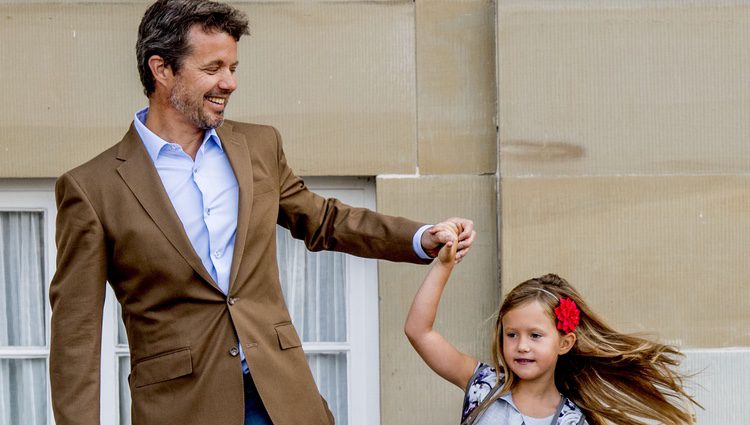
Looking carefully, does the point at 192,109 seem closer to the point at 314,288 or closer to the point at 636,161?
the point at 314,288

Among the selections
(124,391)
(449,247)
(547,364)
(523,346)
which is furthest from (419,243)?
(124,391)

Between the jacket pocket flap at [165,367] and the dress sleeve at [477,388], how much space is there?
0.94 metres

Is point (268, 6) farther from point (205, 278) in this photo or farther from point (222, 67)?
point (205, 278)

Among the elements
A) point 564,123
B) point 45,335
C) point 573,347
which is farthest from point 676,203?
point 45,335

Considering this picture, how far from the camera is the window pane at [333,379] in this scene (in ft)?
15.9

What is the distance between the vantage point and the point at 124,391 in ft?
15.8

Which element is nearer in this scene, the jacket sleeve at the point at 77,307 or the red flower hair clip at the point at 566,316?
the jacket sleeve at the point at 77,307

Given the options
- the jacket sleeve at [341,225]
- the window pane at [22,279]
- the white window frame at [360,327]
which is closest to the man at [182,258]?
the jacket sleeve at [341,225]

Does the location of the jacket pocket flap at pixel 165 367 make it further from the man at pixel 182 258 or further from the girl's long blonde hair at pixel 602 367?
the girl's long blonde hair at pixel 602 367

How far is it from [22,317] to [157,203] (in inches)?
70.4

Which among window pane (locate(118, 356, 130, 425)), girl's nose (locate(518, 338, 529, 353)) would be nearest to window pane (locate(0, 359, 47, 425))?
window pane (locate(118, 356, 130, 425))

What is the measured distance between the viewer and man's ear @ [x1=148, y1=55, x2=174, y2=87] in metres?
3.43

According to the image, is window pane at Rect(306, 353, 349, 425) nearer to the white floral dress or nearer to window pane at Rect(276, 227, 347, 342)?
window pane at Rect(276, 227, 347, 342)

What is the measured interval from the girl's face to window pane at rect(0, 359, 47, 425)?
6.76 feet
